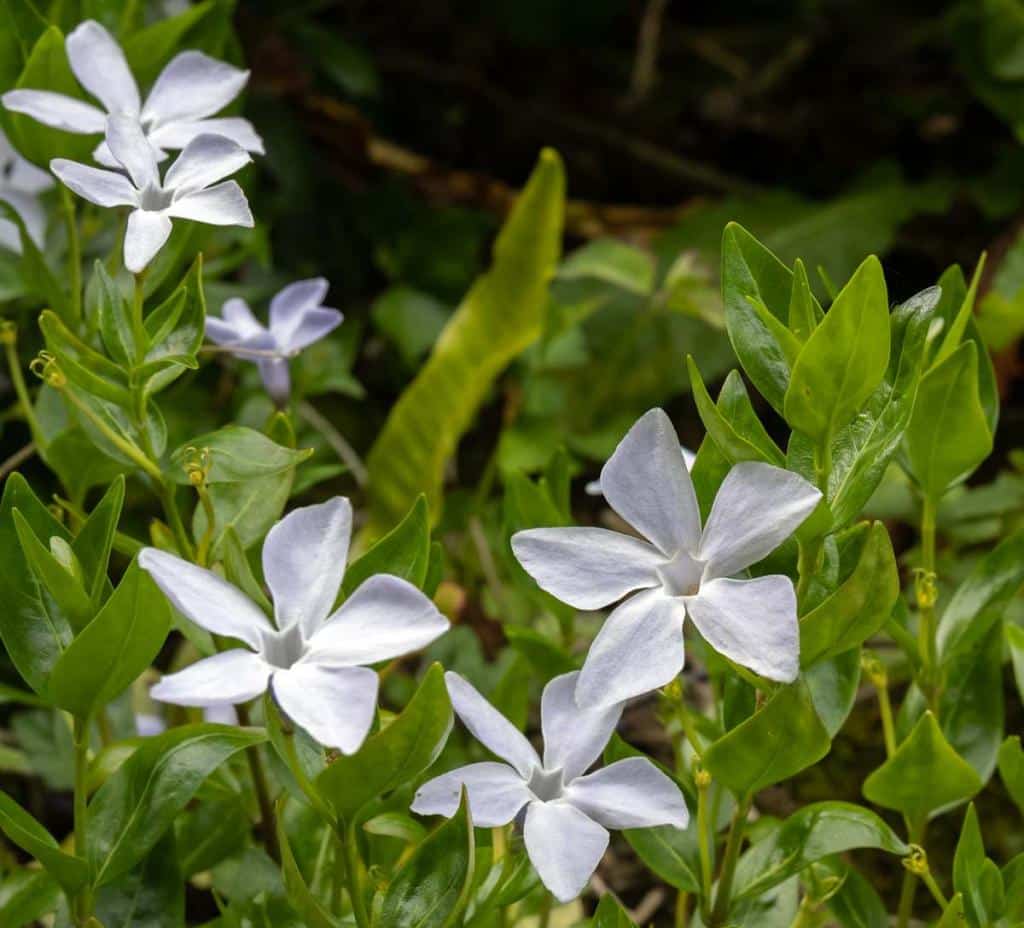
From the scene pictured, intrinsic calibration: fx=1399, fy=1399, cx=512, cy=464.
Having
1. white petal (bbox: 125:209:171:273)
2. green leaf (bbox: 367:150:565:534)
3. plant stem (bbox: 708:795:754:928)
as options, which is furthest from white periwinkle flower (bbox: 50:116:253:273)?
green leaf (bbox: 367:150:565:534)

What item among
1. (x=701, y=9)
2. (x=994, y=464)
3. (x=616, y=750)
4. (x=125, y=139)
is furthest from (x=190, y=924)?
(x=701, y=9)

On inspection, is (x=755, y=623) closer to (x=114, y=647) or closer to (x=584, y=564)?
(x=584, y=564)

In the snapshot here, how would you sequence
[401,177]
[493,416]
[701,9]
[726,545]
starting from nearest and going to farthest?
1. [726,545]
2. [493,416]
3. [401,177]
4. [701,9]

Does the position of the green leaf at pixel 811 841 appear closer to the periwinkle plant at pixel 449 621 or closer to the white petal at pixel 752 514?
the periwinkle plant at pixel 449 621

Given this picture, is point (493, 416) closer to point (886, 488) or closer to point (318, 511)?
point (886, 488)

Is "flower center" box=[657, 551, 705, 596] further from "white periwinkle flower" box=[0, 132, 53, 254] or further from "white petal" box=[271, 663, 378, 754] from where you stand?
"white periwinkle flower" box=[0, 132, 53, 254]

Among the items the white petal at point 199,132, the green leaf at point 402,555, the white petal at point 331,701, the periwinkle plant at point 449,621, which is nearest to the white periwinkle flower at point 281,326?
the periwinkle plant at point 449,621
